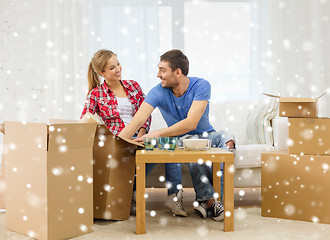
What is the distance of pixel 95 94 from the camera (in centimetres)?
212

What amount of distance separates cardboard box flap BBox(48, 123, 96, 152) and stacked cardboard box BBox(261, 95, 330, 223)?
2.85ft

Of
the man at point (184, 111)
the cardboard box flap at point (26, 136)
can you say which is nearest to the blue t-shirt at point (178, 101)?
the man at point (184, 111)

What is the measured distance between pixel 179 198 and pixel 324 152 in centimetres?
72

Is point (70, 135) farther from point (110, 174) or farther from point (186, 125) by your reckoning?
point (186, 125)

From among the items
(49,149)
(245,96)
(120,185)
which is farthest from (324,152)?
(245,96)

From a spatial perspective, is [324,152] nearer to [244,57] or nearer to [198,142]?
[198,142]

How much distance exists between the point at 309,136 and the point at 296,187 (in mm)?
249

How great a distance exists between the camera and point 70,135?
1413 mm

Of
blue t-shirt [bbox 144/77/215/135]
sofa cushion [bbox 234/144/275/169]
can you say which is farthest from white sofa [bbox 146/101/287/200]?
blue t-shirt [bbox 144/77/215/135]

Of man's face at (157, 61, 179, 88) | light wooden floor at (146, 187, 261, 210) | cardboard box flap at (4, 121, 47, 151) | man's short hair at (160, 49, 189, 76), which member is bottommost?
light wooden floor at (146, 187, 261, 210)

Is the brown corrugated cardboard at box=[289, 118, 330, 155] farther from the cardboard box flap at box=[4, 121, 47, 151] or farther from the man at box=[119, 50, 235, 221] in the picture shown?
the cardboard box flap at box=[4, 121, 47, 151]

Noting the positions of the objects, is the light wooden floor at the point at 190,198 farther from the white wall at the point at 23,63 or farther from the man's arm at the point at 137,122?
the white wall at the point at 23,63

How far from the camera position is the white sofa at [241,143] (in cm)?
204

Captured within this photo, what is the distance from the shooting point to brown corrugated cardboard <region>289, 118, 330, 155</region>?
1648mm
